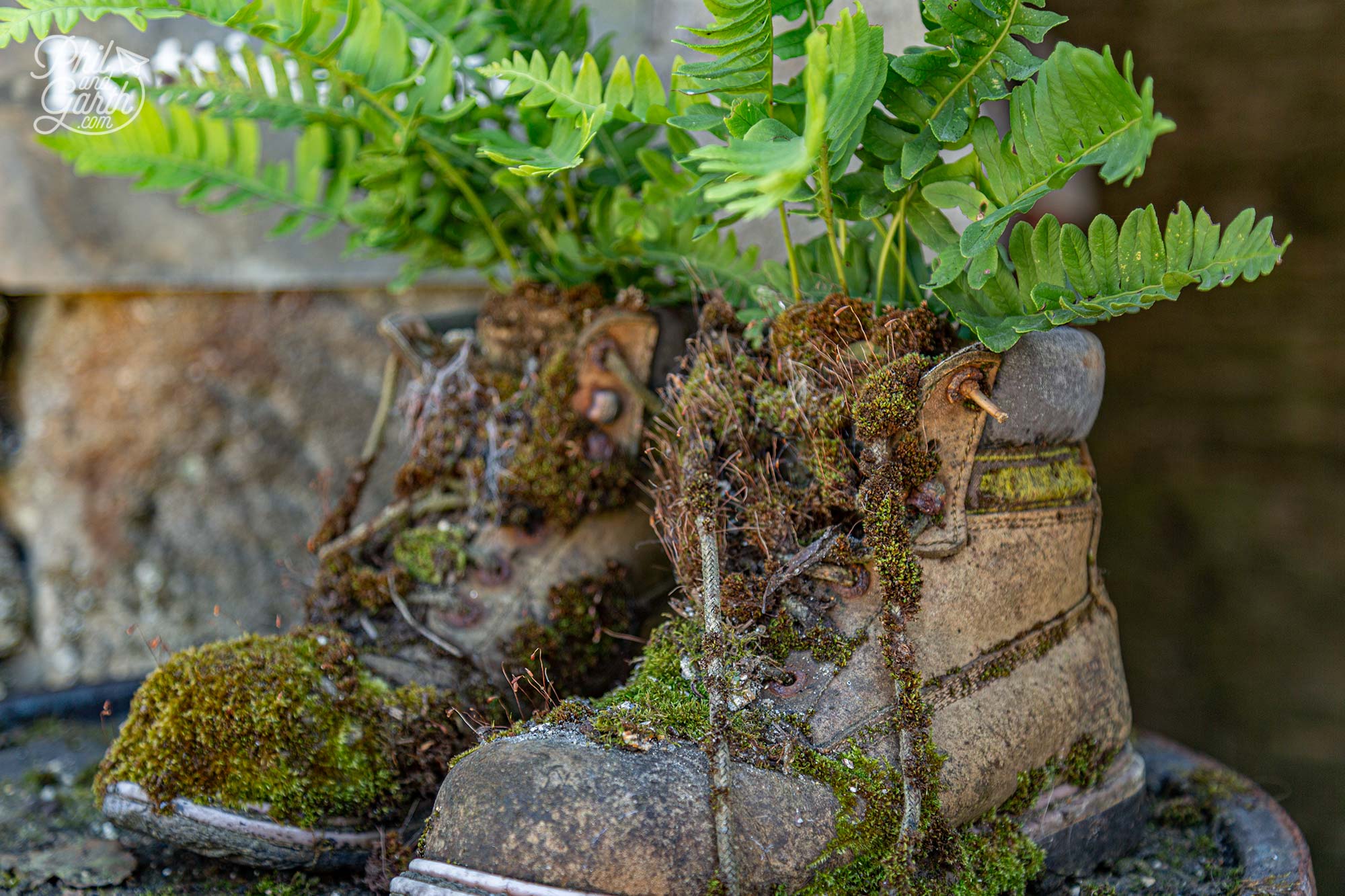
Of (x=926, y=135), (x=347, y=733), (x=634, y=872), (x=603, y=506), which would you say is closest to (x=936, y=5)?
(x=926, y=135)

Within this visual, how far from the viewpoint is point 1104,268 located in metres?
0.96

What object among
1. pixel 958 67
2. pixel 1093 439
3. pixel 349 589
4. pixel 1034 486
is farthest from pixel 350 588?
pixel 1093 439

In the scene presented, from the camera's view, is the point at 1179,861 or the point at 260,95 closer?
the point at 1179,861

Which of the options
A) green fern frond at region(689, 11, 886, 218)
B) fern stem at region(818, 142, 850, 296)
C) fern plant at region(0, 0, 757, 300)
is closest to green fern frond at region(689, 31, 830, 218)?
green fern frond at region(689, 11, 886, 218)

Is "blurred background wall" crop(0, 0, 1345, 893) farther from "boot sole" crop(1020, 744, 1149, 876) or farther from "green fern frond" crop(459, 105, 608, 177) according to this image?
"boot sole" crop(1020, 744, 1149, 876)

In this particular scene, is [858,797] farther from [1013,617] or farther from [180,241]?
[180,241]

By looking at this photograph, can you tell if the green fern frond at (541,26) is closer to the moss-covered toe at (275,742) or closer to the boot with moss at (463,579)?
the boot with moss at (463,579)

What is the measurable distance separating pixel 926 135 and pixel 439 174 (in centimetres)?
75

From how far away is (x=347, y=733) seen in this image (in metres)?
1.11

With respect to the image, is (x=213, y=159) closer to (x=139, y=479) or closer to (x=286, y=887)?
(x=139, y=479)

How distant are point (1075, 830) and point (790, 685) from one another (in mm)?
389

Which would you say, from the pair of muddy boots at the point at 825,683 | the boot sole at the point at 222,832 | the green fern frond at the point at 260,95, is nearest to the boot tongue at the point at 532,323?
the pair of muddy boots at the point at 825,683

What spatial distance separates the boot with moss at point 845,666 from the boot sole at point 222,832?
21 centimetres

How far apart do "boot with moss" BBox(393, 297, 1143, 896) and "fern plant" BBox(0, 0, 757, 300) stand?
0.97 feet
